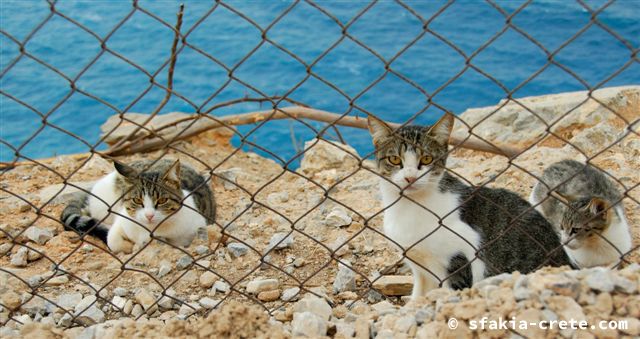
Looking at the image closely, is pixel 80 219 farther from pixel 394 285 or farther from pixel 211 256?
pixel 394 285

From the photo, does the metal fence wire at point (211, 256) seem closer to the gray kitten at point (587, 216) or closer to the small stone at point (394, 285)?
the small stone at point (394, 285)

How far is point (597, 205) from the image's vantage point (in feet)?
15.7

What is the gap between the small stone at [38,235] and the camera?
199 inches

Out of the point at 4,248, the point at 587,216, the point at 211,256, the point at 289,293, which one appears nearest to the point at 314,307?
the point at 289,293

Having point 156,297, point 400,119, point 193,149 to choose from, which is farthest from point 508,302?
point 400,119

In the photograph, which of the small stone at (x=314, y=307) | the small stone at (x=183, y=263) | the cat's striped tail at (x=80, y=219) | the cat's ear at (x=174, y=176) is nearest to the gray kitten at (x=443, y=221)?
the small stone at (x=314, y=307)

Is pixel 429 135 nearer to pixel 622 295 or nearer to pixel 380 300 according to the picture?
pixel 380 300

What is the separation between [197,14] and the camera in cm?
1432

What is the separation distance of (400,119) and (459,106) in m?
1.16

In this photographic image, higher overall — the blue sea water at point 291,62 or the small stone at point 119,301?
the blue sea water at point 291,62

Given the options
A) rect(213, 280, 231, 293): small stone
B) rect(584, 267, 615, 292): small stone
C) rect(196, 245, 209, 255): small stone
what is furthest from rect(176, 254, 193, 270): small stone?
rect(584, 267, 615, 292): small stone

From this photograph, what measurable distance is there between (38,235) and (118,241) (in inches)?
21.3

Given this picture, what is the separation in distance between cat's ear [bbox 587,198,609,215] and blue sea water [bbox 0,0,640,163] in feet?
26.8

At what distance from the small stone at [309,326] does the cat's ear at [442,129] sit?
120 cm
